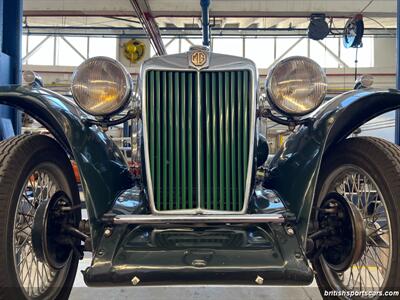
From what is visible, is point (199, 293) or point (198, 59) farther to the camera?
point (199, 293)

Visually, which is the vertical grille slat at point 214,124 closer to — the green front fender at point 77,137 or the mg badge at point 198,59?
the mg badge at point 198,59

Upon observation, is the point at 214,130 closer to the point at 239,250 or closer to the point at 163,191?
the point at 163,191

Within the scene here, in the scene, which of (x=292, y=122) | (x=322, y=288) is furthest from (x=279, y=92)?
(x=322, y=288)

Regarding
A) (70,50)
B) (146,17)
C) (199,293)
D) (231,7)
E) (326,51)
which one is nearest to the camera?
(199,293)

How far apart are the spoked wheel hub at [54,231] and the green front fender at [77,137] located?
0.66 ft

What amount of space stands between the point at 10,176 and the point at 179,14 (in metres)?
5.60

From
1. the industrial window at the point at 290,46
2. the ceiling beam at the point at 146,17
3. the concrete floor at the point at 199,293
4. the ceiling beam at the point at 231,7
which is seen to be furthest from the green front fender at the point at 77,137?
the industrial window at the point at 290,46

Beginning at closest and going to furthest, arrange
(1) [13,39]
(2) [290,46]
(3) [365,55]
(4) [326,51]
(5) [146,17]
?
(1) [13,39]
(5) [146,17]
(2) [290,46]
(4) [326,51]
(3) [365,55]

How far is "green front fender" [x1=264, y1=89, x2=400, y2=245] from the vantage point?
5.56 feet

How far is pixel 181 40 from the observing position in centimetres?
1124

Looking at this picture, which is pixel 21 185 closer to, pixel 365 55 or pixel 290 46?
pixel 290 46

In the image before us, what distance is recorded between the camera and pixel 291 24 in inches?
347

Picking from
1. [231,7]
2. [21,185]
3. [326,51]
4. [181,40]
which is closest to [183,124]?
[21,185]

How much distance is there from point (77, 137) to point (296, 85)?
0.98m
